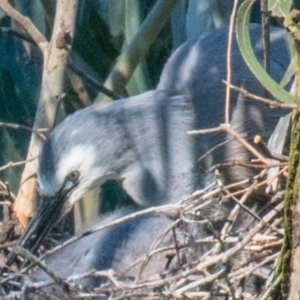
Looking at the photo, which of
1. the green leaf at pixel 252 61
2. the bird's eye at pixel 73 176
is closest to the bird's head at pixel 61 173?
the bird's eye at pixel 73 176

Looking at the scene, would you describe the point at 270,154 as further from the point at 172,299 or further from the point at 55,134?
the point at 55,134

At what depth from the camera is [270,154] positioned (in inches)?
55.3

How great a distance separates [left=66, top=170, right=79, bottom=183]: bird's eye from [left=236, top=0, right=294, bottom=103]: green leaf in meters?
0.88

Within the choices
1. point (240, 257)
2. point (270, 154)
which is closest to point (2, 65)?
point (240, 257)

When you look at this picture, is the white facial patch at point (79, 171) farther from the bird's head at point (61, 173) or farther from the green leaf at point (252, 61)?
the green leaf at point (252, 61)

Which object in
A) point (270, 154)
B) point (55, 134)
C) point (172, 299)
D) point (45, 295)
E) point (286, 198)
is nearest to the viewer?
point (286, 198)

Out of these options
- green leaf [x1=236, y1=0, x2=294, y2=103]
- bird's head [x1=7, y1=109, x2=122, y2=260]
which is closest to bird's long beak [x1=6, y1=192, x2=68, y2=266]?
bird's head [x1=7, y1=109, x2=122, y2=260]

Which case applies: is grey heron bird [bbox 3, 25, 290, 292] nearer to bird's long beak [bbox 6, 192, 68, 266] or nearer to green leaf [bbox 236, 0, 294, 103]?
bird's long beak [bbox 6, 192, 68, 266]

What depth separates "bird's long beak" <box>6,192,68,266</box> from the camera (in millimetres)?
2180

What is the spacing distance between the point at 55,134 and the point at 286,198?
4.00ft

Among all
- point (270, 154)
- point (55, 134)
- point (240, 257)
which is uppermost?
point (270, 154)

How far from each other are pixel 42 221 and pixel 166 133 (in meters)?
0.51

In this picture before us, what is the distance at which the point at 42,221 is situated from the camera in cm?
224

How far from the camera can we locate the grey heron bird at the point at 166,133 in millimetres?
2365
